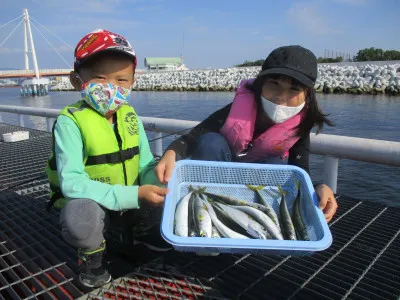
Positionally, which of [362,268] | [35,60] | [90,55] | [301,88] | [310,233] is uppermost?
[35,60]

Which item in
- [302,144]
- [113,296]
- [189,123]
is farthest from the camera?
[189,123]

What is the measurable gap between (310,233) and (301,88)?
1.19 metres

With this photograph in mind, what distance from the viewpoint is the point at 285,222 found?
2.20 metres

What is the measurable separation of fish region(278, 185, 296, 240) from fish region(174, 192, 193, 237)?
0.66 metres

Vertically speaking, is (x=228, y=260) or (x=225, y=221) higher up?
(x=225, y=221)

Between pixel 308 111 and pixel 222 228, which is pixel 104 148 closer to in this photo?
pixel 222 228

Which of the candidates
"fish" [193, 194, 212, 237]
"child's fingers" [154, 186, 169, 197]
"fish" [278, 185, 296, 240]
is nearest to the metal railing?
"fish" [278, 185, 296, 240]

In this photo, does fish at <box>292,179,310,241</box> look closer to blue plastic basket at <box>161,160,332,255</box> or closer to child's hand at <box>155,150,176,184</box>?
blue plastic basket at <box>161,160,332,255</box>

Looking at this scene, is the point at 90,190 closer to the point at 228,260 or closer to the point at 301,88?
the point at 228,260

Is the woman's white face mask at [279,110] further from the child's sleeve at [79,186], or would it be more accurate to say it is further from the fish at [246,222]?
the child's sleeve at [79,186]

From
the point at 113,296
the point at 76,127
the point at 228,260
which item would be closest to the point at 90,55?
the point at 76,127

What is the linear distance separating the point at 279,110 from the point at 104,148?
57.0 inches

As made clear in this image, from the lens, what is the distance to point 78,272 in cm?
210

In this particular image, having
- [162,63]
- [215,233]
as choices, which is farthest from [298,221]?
[162,63]
